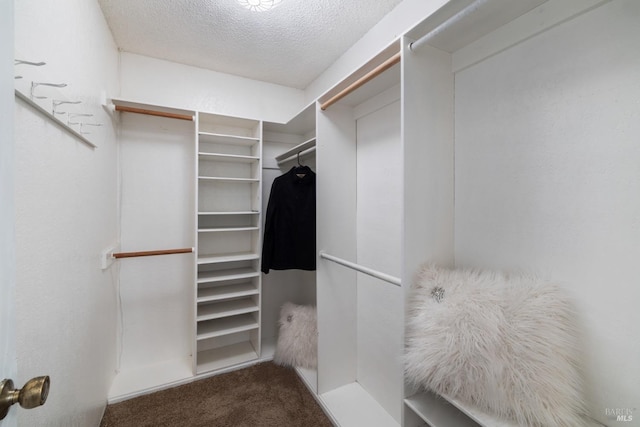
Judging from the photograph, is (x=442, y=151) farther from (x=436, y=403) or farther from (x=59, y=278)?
(x=59, y=278)

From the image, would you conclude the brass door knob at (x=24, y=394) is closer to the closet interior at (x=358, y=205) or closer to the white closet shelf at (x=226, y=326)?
the closet interior at (x=358, y=205)

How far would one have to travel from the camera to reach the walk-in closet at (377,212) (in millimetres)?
810

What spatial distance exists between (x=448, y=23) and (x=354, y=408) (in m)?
2.21

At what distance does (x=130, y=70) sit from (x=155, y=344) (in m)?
2.34

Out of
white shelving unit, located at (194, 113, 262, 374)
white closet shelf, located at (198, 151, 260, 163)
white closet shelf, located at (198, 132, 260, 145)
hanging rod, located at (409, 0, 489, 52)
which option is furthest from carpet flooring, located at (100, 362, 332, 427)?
hanging rod, located at (409, 0, 489, 52)

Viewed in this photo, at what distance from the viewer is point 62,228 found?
42.4 inches

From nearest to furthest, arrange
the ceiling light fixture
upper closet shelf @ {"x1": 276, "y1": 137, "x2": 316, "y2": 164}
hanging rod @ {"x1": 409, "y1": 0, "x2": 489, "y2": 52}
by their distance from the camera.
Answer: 1. hanging rod @ {"x1": 409, "y1": 0, "x2": 489, "y2": 52}
2. the ceiling light fixture
3. upper closet shelf @ {"x1": 276, "y1": 137, "x2": 316, "y2": 164}

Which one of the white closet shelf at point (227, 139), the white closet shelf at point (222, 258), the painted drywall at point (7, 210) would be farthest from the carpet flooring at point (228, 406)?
the white closet shelf at point (227, 139)

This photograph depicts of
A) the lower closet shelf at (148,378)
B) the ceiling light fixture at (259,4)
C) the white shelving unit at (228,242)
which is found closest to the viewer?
the ceiling light fixture at (259,4)

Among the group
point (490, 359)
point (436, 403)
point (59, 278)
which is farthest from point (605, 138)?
point (59, 278)

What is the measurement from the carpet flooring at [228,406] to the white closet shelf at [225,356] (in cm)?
11

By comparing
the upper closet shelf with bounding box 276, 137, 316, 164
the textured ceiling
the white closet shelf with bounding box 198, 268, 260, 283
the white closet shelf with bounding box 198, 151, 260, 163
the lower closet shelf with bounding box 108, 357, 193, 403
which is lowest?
the lower closet shelf with bounding box 108, 357, 193, 403

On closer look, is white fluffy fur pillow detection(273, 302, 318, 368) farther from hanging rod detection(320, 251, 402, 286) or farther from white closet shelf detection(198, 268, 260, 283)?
hanging rod detection(320, 251, 402, 286)

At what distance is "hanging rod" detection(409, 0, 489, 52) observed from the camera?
0.88m
